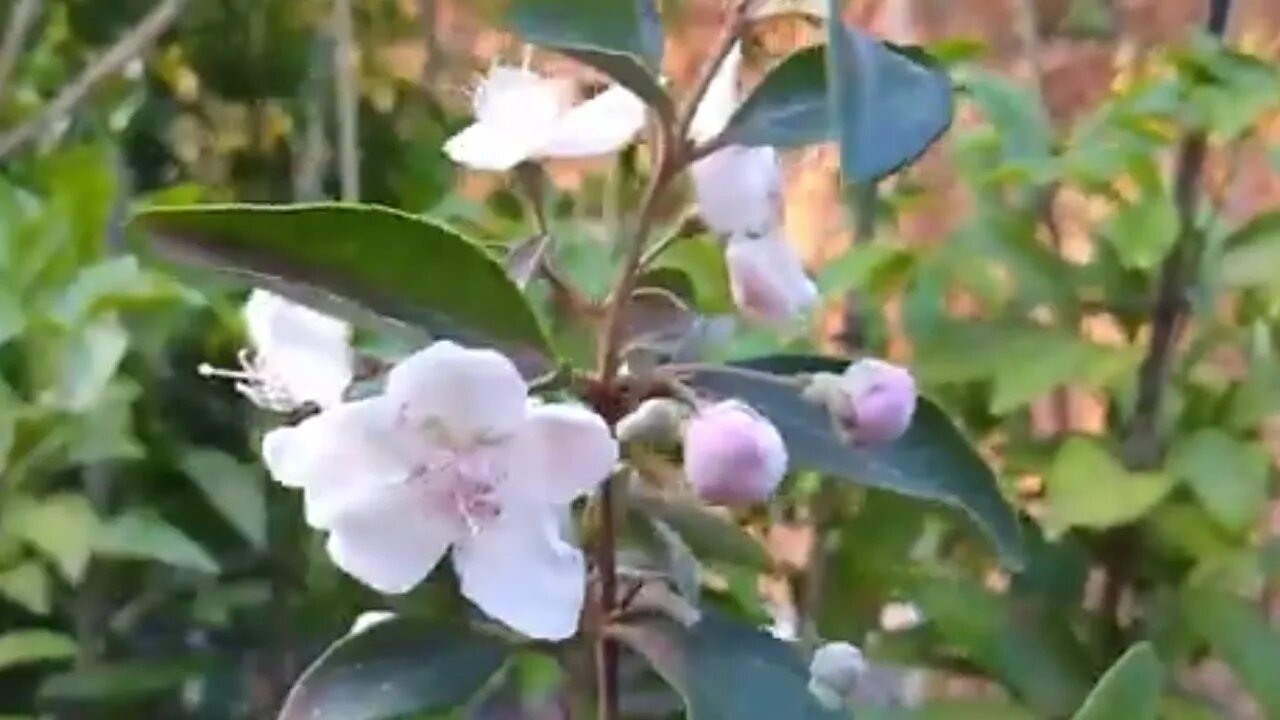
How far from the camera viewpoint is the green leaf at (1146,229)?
0.94 m

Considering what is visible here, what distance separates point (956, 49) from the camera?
0.97 meters

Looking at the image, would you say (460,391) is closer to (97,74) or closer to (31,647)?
(31,647)

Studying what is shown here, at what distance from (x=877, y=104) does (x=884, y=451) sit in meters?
0.14

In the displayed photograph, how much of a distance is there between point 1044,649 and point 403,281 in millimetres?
535

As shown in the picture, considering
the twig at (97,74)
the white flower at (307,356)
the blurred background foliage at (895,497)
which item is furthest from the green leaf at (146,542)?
the white flower at (307,356)

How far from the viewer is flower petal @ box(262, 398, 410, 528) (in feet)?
1.76

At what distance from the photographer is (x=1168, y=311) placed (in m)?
1.00

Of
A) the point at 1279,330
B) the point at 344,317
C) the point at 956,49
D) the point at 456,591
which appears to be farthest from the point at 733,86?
the point at 1279,330

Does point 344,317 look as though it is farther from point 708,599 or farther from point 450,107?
point 450,107

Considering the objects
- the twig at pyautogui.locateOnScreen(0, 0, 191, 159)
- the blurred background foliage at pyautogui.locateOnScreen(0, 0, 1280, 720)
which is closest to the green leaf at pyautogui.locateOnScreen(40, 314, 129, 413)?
the blurred background foliage at pyautogui.locateOnScreen(0, 0, 1280, 720)

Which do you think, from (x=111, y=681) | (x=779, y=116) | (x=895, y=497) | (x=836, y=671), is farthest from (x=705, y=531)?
(x=111, y=681)

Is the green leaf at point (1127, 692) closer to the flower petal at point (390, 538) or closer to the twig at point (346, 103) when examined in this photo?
the flower petal at point (390, 538)

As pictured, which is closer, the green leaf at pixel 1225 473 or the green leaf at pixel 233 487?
the green leaf at pixel 1225 473

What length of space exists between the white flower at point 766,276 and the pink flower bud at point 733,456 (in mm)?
83
